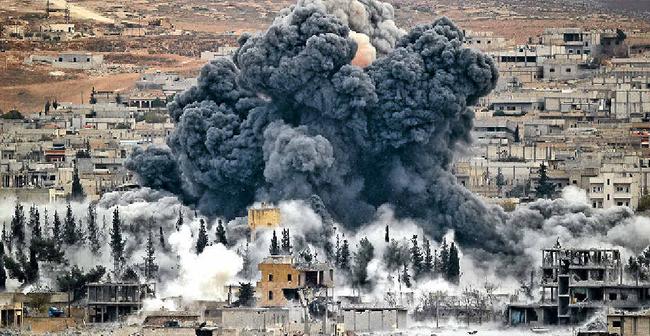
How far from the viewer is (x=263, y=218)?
97.6 metres

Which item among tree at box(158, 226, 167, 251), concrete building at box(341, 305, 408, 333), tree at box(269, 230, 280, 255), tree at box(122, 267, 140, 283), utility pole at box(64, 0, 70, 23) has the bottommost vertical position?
concrete building at box(341, 305, 408, 333)

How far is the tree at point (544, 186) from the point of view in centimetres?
10919

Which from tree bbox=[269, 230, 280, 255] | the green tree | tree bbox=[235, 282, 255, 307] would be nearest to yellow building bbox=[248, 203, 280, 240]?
tree bbox=[269, 230, 280, 255]

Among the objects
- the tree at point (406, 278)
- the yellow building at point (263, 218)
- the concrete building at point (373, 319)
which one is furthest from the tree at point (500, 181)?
the concrete building at point (373, 319)

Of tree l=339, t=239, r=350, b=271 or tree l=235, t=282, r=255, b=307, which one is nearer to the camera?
tree l=235, t=282, r=255, b=307

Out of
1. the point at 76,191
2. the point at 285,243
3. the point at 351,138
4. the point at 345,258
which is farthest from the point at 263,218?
the point at 76,191

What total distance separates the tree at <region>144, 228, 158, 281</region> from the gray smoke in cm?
551

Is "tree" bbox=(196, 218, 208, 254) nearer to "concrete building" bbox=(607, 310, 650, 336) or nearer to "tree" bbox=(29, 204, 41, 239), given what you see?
"tree" bbox=(29, 204, 41, 239)

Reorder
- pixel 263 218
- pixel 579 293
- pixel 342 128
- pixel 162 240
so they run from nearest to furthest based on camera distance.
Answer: pixel 579 293, pixel 162 240, pixel 263 218, pixel 342 128

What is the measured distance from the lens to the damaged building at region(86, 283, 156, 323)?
84625mm

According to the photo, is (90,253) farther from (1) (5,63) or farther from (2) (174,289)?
(1) (5,63)

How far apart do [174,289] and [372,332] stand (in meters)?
9.56

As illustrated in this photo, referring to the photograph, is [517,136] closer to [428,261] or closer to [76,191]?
[76,191]

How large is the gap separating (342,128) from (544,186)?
10550 mm
